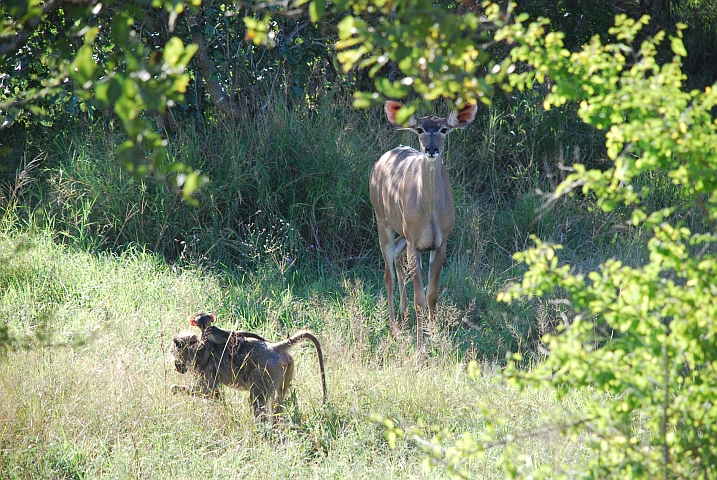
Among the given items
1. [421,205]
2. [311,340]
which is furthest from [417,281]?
[311,340]

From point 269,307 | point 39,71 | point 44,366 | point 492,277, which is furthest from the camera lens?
point 39,71

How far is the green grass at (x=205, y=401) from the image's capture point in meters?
4.44

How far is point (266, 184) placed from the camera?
8.45 meters

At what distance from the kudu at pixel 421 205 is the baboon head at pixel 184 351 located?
212 cm

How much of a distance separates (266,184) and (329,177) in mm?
653

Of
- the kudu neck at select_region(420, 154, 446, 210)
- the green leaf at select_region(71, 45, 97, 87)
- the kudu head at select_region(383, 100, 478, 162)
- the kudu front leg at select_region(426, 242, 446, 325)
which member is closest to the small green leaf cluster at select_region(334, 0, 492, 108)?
the green leaf at select_region(71, 45, 97, 87)

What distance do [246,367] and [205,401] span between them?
0.32 m

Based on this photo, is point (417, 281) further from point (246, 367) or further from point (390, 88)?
point (390, 88)

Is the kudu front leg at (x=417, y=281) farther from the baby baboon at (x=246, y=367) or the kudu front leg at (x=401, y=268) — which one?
the baby baboon at (x=246, y=367)

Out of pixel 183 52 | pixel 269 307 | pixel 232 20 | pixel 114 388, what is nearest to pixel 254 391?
pixel 114 388

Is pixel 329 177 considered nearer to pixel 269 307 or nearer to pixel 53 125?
pixel 269 307

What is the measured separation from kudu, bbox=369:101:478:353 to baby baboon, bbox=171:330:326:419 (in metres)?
1.86

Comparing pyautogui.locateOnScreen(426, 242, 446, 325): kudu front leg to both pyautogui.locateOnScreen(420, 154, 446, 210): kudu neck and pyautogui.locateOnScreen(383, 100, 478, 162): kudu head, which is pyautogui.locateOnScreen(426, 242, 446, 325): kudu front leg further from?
pyautogui.locateOnScreen(383, 100, 478, 162): kudu head

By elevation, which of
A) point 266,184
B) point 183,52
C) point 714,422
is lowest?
point 266,184
